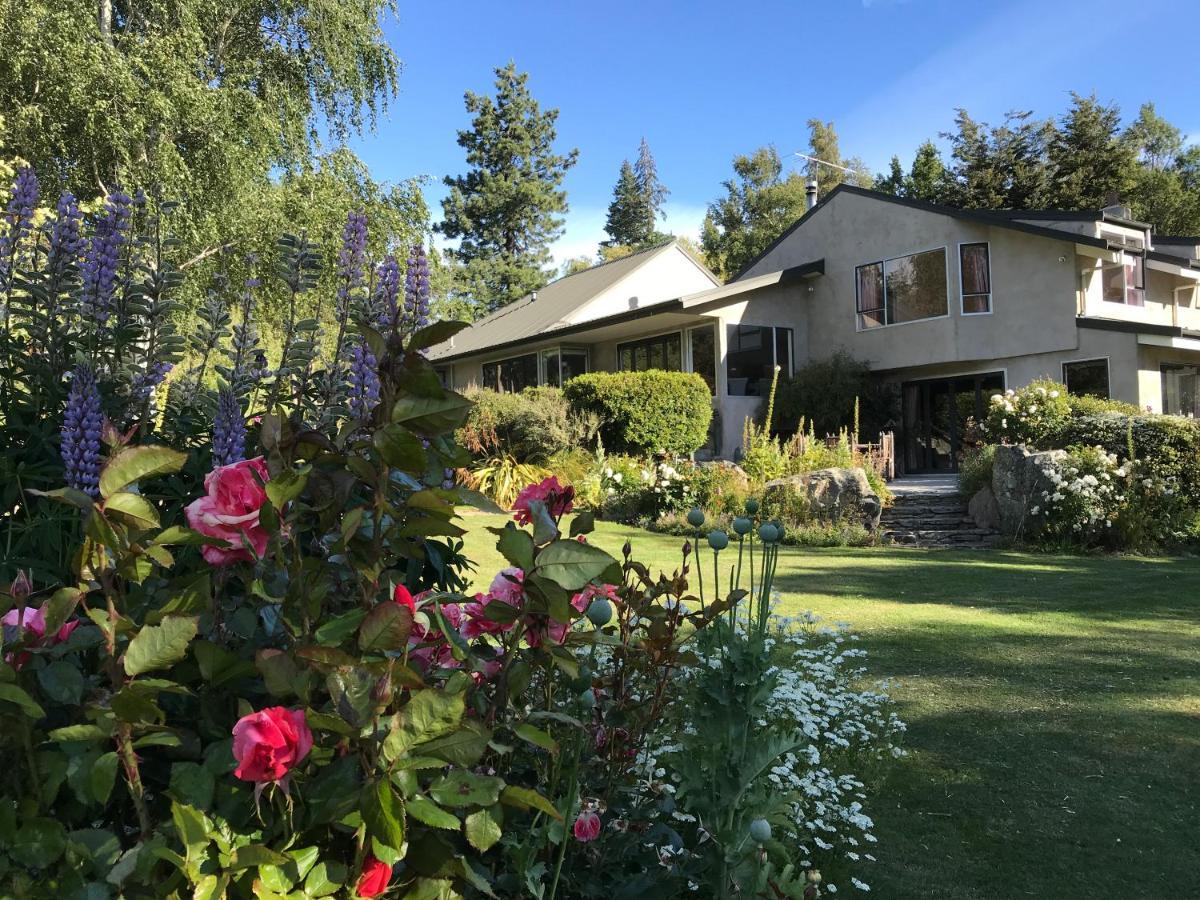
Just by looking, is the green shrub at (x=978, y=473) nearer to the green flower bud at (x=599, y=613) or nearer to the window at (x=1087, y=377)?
the window at (x=1087, y=377)

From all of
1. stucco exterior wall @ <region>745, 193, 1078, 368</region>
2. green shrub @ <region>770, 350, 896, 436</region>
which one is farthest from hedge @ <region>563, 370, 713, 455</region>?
stucco exterior wall @ <region>745, 193, 1078, 368</region>

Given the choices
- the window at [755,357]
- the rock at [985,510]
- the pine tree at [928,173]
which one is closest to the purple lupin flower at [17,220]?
the rock at [985,510]

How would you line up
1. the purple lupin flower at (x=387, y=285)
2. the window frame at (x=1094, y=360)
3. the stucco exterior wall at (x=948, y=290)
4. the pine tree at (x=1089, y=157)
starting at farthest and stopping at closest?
the pine tree at (x=1089, y=157) < the stucco exterior wall at (x=948, y=290) < the window frame at (x=1094, y=360) < the purple lupin flower at (x=387, y=285)

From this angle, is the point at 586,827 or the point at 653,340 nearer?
the point at 586,827

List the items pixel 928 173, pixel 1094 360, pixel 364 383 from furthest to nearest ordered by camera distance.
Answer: pixel 928 173 → pixel 1094 360 → pixel 364 383

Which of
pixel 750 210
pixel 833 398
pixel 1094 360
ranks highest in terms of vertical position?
pixel 750 210

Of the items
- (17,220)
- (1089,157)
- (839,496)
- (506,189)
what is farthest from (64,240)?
(506,189)

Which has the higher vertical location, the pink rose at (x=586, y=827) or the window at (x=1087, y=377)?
the window at (x=1087, y=377)

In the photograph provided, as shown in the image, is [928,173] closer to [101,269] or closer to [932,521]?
[932,521]

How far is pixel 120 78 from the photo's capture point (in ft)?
39.8

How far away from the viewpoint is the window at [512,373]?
78.7ft

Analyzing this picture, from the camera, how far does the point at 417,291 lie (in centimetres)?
225

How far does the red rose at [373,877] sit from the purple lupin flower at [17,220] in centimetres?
243

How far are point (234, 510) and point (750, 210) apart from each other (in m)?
50.1
